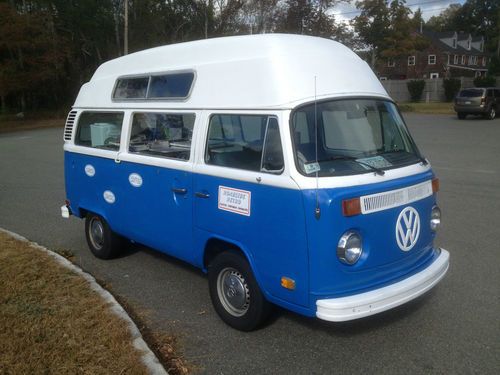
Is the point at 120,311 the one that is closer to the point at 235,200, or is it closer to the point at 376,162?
the point at 235,200

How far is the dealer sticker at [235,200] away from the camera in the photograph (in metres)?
3.85

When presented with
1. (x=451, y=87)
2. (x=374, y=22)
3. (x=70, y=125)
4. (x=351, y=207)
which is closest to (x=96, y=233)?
(x=70, y=125)

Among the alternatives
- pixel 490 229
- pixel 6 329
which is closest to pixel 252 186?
pixel 6 329

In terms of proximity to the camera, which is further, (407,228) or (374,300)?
(407,228)

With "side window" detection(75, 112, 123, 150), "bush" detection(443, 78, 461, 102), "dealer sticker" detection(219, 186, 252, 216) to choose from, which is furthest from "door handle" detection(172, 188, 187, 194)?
"bush" detection(443, 78, 461, 102)

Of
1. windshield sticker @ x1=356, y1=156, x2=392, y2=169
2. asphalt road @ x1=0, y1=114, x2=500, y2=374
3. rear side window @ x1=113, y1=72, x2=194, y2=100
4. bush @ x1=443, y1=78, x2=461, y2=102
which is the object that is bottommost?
asphalt road @ x1=0, y1=114, x2=500, y2=374

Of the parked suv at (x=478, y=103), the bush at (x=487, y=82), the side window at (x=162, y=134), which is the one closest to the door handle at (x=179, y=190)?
the side window at (x=162, y=134)

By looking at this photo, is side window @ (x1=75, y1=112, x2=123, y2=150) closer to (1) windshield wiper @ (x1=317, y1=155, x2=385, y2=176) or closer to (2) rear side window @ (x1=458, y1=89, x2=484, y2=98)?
(1) windshield wiper @ (x1=317, y1=155, x2=385, y2=176)

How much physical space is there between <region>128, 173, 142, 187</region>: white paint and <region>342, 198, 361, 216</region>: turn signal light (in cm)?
239

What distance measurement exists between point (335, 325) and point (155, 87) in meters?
2.90

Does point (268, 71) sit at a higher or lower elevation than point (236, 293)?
higher

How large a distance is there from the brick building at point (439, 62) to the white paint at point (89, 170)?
6437 cm

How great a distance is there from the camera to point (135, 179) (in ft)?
16.8

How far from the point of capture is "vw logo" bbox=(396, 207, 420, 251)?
12.5 feet
